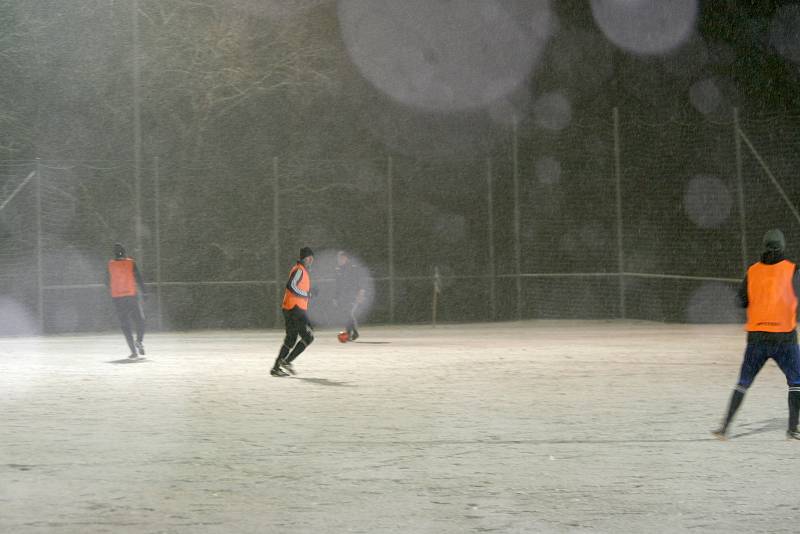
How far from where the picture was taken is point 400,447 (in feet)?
31.5

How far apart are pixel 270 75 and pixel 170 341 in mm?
8478

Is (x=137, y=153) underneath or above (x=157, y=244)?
above

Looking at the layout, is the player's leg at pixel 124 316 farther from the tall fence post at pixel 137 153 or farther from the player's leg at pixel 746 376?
the player's leg at pixel 746 376

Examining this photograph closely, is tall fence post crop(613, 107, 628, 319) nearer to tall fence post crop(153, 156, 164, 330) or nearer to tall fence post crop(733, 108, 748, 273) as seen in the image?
tall fence post crop(733, 108, 748, 273)

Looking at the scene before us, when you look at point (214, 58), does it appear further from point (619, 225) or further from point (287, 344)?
point (287, 344)

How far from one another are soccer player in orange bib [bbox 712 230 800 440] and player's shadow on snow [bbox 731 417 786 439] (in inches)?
12.6

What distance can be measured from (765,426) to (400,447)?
3.28 metres

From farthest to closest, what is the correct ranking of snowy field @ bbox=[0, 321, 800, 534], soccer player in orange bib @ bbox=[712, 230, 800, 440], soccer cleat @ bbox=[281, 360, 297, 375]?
soccer cleat @ bbox=[281, 360, 297, 375] → soccer player in orange bib @ bbox=[712, 230, 800, 440] → snowy field @ bbox=[0, 321, 800, 534]

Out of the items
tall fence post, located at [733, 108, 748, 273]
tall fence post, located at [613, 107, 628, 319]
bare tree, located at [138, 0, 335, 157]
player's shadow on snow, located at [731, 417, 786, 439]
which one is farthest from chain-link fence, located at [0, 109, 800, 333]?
player's shadow on snow, located at [731, 417, 786, 439]

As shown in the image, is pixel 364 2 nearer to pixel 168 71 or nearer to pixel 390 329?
pixel 168 71

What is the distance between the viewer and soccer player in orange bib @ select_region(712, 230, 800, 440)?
977 cm

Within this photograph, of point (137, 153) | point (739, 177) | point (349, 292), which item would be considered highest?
point (137, 153)

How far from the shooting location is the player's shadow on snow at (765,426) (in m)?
10.2

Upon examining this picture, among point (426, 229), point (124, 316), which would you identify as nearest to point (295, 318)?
point (124, 316)
